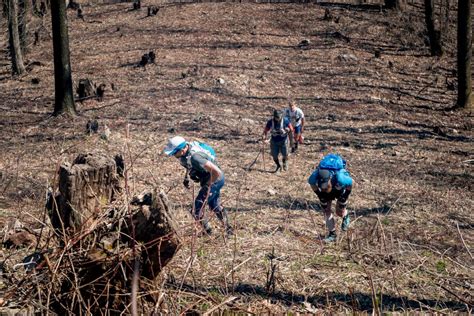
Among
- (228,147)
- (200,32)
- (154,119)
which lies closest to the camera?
(228,147)

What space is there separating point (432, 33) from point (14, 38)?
15.7 m

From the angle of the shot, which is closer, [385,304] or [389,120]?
[385,304]

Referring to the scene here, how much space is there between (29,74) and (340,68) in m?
11.2

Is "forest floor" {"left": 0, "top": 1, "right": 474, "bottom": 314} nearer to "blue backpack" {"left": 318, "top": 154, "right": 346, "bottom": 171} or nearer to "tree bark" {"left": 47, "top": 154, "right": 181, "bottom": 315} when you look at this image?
"tree bark" {"left": 47, "top": 154, "right": 181, "bottom": 315}

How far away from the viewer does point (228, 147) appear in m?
13.2

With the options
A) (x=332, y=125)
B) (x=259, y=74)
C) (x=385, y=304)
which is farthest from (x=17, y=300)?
(x=259, y=74)

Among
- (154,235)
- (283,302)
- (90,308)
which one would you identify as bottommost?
(283,302)

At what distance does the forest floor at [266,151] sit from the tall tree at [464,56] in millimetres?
560

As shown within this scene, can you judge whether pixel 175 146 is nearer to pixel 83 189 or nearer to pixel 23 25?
pixel 83 189

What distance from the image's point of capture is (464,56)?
16.3 meters

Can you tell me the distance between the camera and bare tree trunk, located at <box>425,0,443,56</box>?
20.5 metres

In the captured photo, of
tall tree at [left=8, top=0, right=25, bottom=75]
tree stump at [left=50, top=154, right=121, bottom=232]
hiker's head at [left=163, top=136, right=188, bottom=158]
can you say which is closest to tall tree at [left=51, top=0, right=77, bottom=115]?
tall tree at [left=8, top=0, right=25, bottom=75]

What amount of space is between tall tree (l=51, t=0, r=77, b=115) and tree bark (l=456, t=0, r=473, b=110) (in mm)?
11637

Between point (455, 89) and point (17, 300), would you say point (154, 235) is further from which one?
point (455, 89)
